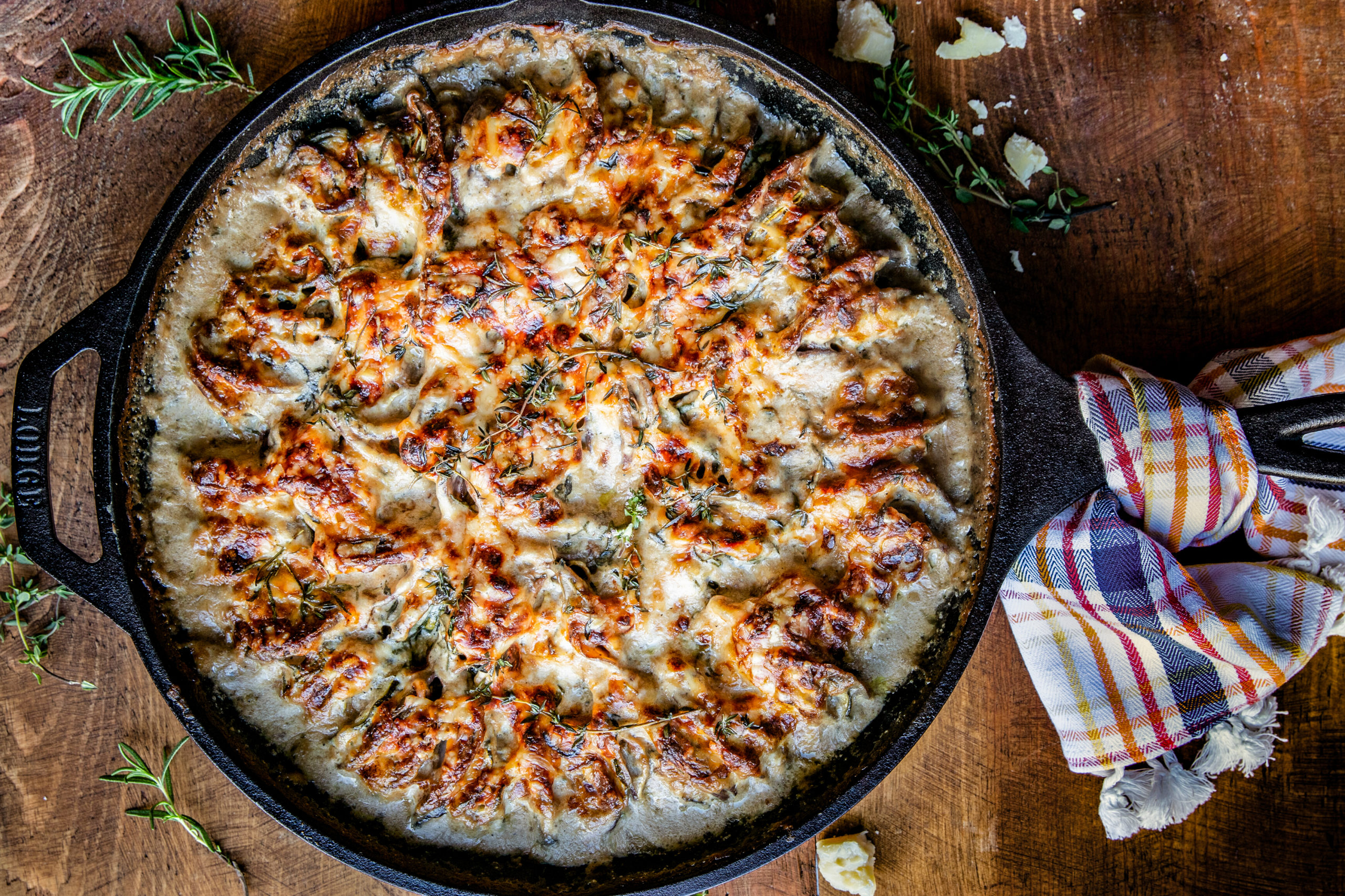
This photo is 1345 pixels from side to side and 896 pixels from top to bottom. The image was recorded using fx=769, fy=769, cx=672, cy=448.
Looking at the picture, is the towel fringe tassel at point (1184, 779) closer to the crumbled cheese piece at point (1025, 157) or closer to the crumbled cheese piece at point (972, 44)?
the crumbled cheese piece at point (1025, 157)

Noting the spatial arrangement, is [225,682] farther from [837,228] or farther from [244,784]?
[837,228]

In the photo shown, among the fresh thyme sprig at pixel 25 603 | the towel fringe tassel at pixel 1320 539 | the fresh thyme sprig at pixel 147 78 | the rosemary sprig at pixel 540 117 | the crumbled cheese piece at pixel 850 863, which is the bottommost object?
the crumbled cheese piece at pixel 850 863

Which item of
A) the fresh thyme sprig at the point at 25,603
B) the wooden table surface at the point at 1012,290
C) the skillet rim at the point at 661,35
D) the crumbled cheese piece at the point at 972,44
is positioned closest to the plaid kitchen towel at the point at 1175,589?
the wooden table surface at the point at 1012,290

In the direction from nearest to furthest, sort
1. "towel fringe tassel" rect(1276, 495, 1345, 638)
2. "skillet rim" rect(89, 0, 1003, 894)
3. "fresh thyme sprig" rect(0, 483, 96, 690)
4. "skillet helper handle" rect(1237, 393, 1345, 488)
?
"skillet rim" rect(89, 0, 1003, 894) → "skillet helper handle" rect(1237, 393, 1345, 488) → "towel fringe tassel" rect(1276, 495, 1345, 638) → "fresh thyme sprig" rect(0, 483, 96, 690)

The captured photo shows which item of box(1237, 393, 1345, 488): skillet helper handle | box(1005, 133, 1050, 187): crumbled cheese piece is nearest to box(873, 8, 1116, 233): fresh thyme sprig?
box(1005, 133, 1050, 187): crumbled cheese piece

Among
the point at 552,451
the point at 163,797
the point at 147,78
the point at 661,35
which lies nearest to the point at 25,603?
the point at 163,797

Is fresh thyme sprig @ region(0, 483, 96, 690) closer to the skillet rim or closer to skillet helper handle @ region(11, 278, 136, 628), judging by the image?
skillet helper handle @ region(11, 278, 136, 628)
